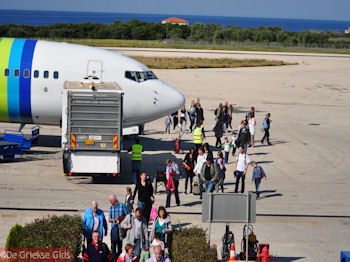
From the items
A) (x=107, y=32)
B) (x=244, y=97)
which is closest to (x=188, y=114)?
(x=244, y=97)

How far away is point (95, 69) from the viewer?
26.7 m

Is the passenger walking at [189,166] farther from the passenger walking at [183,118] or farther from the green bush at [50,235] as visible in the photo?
the passenger walking at [183,118]

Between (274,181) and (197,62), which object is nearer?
(274,181)

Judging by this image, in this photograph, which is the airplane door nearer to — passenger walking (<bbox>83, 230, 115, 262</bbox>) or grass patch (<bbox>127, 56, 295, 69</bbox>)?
passenger walking (<bbox>83, 230, 115, 262</bbox>)

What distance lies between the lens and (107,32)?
401 ft

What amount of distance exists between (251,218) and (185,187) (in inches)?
344

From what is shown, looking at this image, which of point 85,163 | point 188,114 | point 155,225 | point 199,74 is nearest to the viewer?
point 155,225

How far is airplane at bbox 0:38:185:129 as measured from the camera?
26.5 m

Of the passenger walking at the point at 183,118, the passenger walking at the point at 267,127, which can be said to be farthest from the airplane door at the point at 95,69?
the passenger walking at the point at 267,127

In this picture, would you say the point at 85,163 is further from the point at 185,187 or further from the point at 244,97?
the point at 244,97

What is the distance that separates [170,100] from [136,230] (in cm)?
1238

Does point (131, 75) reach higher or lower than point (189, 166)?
higher

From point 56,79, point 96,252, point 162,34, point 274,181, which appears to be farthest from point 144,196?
point 162,34

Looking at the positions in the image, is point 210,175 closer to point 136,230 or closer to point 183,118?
point 136,230
